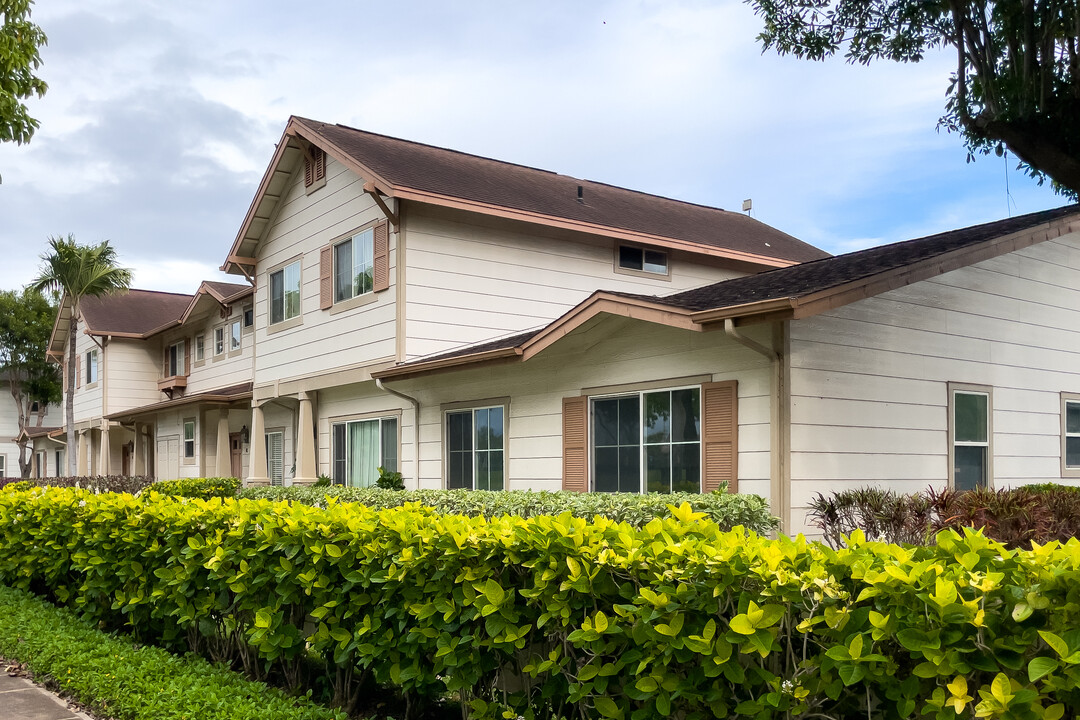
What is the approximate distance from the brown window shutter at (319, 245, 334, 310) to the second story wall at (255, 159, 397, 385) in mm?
82

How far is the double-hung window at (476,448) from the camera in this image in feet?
46.3

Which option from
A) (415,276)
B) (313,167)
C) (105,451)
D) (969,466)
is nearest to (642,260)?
(415,276)

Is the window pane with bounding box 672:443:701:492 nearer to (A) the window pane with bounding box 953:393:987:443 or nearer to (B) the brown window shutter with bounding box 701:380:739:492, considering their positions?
(B) the brown window shutter with bounding box 701:380:739:492

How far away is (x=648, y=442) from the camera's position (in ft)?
36.9

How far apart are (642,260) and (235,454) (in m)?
13.9

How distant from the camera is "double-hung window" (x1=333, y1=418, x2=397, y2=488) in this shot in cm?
1688

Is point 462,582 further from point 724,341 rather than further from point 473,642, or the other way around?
point 724,341

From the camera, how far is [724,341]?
10.3 meters

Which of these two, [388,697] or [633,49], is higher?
[633,49]

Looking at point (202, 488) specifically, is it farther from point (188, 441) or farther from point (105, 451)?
point (105, 451)

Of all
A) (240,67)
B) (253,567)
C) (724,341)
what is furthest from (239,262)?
(253,567)

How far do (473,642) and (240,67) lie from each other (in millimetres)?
18441

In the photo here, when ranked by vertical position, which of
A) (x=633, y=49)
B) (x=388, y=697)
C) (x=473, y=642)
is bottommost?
(x=388, y=697)

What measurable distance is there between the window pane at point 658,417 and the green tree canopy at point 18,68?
9.02 meters
